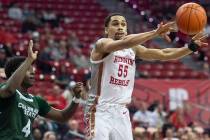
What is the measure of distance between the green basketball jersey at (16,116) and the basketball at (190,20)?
79.3 inches

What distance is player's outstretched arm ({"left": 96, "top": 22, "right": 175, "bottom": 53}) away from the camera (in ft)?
22.4

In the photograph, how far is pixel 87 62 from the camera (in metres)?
19.1

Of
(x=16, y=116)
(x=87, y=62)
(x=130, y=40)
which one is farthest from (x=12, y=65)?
(x=87, y=62)

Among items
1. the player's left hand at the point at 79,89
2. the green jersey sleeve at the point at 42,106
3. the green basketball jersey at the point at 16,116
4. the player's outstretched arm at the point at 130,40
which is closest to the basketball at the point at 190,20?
the player's outstretched arm at the point at 130,40

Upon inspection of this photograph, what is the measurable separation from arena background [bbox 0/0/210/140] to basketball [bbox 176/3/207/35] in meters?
5.07

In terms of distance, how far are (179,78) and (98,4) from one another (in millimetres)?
4826

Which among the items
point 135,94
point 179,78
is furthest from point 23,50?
point 179,78

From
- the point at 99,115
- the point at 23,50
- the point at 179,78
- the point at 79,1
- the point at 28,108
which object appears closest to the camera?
the point at 28,108

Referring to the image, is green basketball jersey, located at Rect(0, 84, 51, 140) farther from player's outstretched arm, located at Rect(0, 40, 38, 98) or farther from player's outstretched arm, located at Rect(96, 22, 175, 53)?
player's outstretched arm, located at Rect(96, 22, 175, 53)

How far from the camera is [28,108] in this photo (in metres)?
6.71

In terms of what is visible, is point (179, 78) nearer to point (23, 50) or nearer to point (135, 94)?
point (135, 94)

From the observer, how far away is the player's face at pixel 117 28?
7.59m

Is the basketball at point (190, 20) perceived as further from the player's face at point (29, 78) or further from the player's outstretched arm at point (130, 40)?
the player's face at point (29, 78)

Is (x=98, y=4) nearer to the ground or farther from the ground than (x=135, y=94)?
farther from the ground
